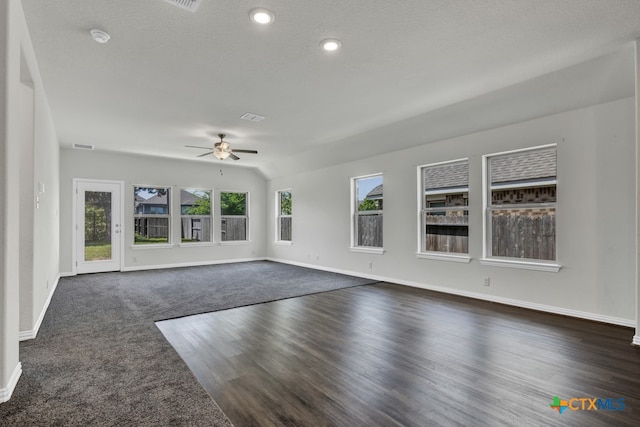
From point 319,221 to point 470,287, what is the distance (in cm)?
397

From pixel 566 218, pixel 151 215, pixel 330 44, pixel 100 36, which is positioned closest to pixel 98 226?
pixel 151 215

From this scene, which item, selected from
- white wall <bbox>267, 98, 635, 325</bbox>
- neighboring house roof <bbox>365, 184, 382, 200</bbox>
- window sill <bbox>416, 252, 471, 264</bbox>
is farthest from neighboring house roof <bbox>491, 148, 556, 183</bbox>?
neighboring house roof <bbox>365, 184, 382, 200</bbox>

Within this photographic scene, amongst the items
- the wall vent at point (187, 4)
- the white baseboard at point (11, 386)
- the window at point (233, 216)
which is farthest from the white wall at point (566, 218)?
the white baseboard at point (11, 386)

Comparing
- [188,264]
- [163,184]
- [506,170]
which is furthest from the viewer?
[188,264]

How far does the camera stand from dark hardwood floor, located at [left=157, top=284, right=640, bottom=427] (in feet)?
6.63

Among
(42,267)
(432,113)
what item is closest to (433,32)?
(432,113)

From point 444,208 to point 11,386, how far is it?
5.52 metres

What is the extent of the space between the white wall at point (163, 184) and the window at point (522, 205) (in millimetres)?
6685

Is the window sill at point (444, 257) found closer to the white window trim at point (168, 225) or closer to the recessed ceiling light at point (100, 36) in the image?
the recessed ceiling light at point (100, 36)

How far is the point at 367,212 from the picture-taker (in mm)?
6953

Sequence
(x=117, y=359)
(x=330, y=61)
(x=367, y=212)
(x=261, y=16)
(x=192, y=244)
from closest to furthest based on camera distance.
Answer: (x=261, y=16)
(x=117, y=359)
(x=330, y=61)
(x=367, y=212)
(x=192, y=244)

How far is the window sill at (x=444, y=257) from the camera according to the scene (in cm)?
512

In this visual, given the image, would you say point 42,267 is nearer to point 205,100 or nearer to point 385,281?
point 205,100

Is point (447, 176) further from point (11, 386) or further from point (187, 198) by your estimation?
point (187, 198)
